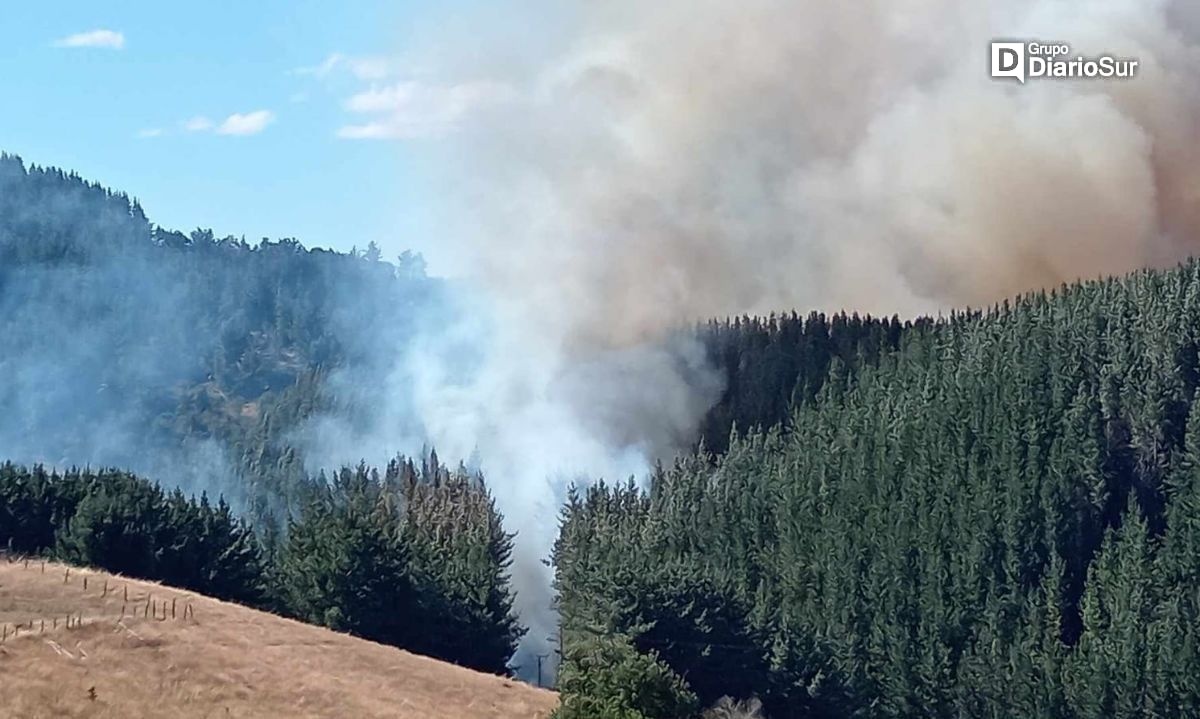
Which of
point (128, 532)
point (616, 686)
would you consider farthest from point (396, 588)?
Answer: point (616, 686)

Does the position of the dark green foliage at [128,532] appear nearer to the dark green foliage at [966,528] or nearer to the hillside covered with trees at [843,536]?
the hillside covered with trees at [843,536]

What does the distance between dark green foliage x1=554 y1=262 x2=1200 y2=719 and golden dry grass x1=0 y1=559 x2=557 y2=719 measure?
59.3ft

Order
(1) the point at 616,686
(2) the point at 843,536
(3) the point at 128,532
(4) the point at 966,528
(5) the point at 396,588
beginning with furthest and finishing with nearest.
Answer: (2) the point at 843,536, (4) the point at 966,528, (5) the point at 396,588, (3) the point at 128,532, (1) the point at 616,686

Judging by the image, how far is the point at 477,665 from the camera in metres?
81.2

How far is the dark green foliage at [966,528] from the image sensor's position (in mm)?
93562

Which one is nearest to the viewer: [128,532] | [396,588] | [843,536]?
[128,532]

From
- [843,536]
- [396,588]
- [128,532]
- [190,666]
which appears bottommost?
[190,666]

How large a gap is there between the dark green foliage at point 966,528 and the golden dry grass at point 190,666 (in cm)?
1807

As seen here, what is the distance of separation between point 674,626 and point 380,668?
19.7 m

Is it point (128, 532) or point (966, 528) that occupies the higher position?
point (966, 528)

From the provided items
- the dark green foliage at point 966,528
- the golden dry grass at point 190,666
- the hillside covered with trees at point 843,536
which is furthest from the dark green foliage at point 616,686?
the dark green foliage at point 966,528

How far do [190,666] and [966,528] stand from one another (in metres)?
69.3

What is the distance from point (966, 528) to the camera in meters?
112

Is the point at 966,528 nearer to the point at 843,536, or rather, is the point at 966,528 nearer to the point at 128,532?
the point at 843,536
